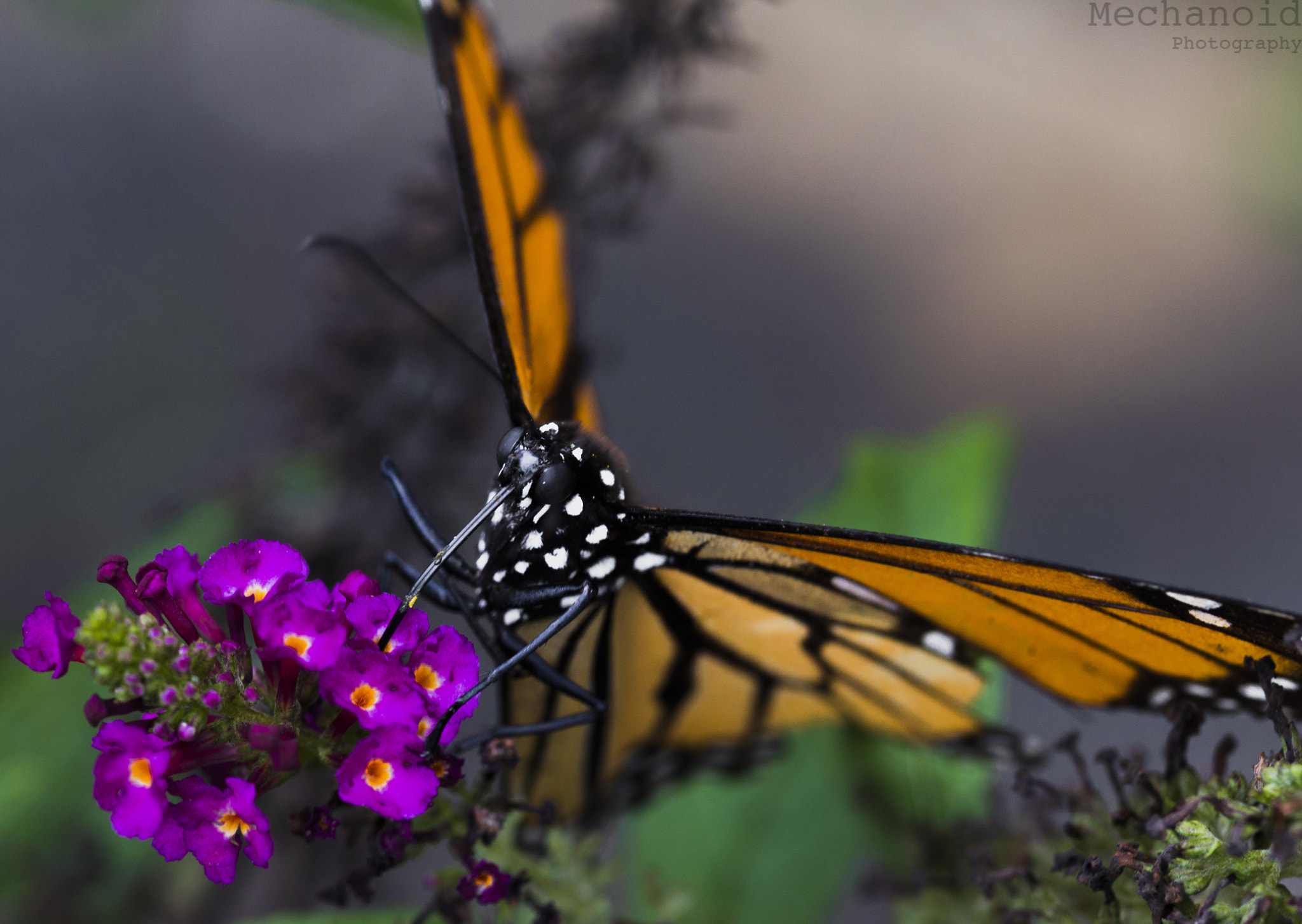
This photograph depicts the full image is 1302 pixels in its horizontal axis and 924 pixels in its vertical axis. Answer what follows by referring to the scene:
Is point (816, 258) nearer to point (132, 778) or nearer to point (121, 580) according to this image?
point (121, 580)

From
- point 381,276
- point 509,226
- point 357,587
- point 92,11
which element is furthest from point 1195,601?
point 92,11

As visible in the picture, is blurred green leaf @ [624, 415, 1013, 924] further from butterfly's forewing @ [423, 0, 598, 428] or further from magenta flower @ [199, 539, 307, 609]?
magenta flower @ [199, 539, 307, 609]

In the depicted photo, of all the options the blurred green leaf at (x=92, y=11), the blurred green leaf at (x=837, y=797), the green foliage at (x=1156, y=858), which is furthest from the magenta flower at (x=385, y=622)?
the blurred green leaf at (x=92, y=11)

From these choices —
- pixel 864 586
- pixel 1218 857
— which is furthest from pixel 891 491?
pixel 1218 857

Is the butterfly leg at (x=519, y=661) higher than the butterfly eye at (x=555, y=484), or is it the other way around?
the butterfly eye at (x=555, y=484)

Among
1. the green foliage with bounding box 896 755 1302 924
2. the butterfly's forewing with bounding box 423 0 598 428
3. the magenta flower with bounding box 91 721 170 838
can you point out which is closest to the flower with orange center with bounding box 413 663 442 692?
the magenta flower with bounding box 91 721 170 838

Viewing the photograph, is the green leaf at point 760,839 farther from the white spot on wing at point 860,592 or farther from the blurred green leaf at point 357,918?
the white spot on wing at point 860,592

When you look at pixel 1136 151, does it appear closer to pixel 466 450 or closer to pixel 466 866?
pixel 466 450
